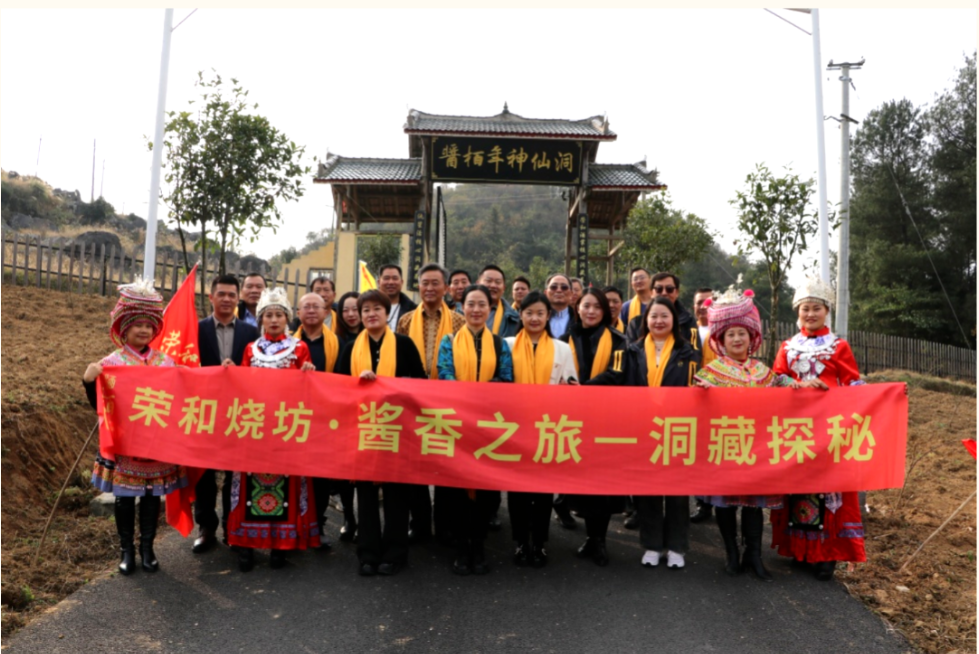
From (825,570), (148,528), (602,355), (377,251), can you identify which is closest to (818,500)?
(825,570)

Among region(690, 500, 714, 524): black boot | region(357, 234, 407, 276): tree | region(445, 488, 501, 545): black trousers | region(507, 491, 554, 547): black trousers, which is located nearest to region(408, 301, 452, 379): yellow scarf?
region(445, 488, 501, 545): black trousers


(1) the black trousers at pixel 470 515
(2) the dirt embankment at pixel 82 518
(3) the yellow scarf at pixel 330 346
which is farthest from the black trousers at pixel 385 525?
(2) the dirt embankment at pixel 82 518

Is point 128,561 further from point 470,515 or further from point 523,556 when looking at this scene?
point 523,556

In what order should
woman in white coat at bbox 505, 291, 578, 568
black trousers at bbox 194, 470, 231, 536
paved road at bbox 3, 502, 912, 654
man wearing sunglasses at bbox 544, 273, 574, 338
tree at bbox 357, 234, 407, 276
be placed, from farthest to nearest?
1. tree at bbox 357, 234, 407, 276
2. man wearing sunglasses at bbox 544, 273, 574, 338
3. black trousers at bbox 194, 470, 231, 536
4. woman in white coat at bbox 505, 291, 578, 568
5. paved road at bbox 3, 502, 912, 654

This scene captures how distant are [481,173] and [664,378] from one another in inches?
444

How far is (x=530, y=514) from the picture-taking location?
15.6ft

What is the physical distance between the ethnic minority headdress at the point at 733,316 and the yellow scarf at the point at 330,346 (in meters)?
2.39

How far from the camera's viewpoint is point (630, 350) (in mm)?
4891

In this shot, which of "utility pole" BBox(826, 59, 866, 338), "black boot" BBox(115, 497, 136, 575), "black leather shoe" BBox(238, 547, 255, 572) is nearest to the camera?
"black boot" BBox(115, 497, 136, 575)

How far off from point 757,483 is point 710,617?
88 centimetres

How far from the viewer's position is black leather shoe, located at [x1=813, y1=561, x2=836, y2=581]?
15.2 ft

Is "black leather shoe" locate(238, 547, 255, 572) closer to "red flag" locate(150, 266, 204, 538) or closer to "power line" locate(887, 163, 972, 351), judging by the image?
"red flag" locate(150, 266, 204, 538)

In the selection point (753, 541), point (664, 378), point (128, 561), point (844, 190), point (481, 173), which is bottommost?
point (128, 561)

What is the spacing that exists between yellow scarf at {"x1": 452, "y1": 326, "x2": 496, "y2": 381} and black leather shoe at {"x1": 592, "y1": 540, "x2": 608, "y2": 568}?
4.11 ft
